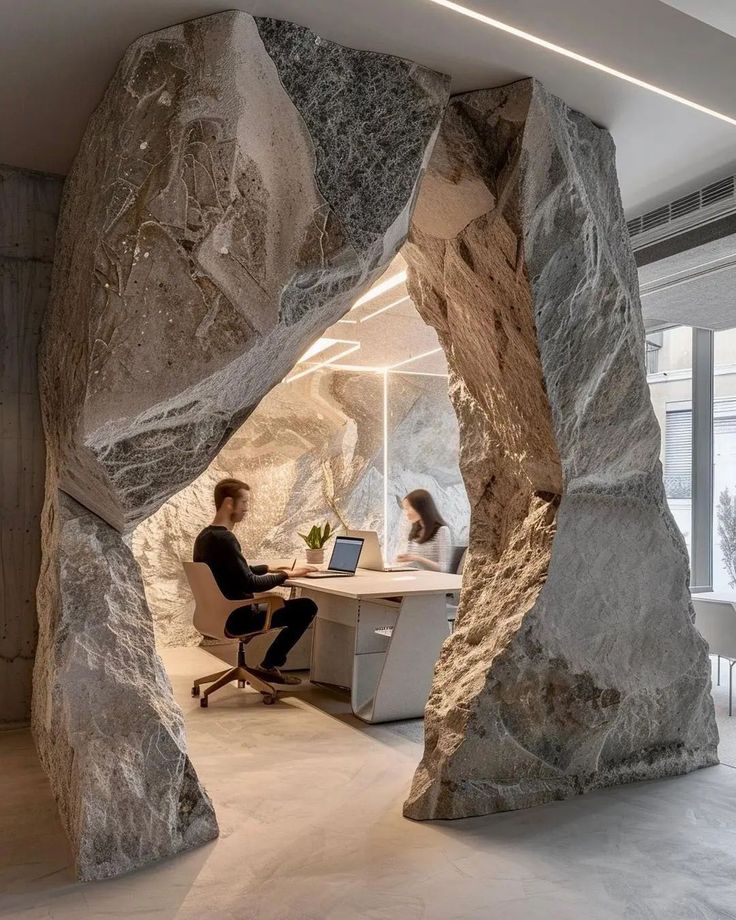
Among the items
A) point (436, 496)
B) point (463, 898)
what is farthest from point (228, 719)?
point (436, 496)

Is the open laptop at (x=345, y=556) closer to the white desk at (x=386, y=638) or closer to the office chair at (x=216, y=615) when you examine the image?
the white desk at (x=386, y=638)

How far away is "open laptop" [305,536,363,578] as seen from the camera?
5727 millimetres

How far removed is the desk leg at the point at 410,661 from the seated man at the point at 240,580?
2.77ft

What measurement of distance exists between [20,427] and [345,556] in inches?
103

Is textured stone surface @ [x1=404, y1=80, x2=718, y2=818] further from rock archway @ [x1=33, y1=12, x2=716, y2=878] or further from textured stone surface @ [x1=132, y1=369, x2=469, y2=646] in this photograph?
textured stone surface @ [x1=132, y1=369, x2=469, y2=646]

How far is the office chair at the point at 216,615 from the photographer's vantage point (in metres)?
4.89

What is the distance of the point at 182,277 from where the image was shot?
2547 mm

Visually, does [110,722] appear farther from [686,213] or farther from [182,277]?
[686,213]

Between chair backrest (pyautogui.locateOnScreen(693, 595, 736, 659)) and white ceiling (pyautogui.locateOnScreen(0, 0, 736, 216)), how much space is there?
2.63 metres

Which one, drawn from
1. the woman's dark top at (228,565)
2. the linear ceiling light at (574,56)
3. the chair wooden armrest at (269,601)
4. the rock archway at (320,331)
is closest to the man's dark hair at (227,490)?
the woman's dark top at (228,565)

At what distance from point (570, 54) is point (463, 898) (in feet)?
9.31

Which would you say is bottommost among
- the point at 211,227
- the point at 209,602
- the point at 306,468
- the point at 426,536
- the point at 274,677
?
Result: the point at 274,677

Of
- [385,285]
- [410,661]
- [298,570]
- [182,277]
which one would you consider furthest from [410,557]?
[182,277]

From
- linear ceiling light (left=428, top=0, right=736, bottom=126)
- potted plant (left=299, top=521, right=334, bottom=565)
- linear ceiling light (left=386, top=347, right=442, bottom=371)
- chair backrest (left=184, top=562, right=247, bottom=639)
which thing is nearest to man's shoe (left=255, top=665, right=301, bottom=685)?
chair backrest (left=184, top=562, right=247, bottom=639)
